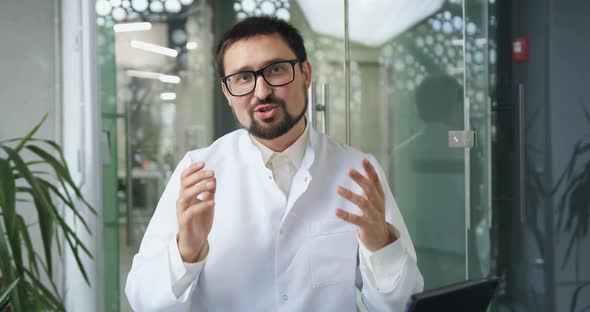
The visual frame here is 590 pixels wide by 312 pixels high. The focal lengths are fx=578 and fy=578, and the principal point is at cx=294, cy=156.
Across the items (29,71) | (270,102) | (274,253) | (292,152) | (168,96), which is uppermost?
(29,71)

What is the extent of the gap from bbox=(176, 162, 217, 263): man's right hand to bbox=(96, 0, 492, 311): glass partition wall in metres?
1.48

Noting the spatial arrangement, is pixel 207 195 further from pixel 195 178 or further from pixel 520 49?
pixel 520 49

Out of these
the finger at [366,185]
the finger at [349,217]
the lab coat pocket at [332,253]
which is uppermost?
the finger at [366,185]

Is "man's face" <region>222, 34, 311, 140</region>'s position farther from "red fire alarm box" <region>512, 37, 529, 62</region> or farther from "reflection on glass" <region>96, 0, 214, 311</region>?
"reflection on glass" <region>96, 0, 214, 311</region>

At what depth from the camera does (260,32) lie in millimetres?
1324

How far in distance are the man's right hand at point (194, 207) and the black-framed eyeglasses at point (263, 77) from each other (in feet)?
0.80

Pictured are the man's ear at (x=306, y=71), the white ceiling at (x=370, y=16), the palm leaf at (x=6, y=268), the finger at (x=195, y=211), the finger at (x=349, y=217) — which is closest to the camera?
the finger at (x=349, y=217)

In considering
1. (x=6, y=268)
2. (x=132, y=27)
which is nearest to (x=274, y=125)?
(x=6, y=268)

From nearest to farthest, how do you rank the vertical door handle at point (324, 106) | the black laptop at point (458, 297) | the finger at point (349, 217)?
1. the black laptop at point (458, 297)
2. the finger at point (349, 217)
3. the vertical door handle at point (324, 106)

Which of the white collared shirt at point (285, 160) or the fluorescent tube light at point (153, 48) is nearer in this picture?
the white collared shirt at point (285, 160)

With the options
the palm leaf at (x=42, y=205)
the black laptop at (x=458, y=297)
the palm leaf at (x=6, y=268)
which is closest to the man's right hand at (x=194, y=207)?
the black laptop at (x=458, y=297)

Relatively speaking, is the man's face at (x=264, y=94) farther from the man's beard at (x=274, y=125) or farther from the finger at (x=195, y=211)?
the finger at (x=195, y=211)

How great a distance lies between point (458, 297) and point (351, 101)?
201 centimetres

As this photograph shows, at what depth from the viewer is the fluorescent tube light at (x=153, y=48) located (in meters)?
2.71
